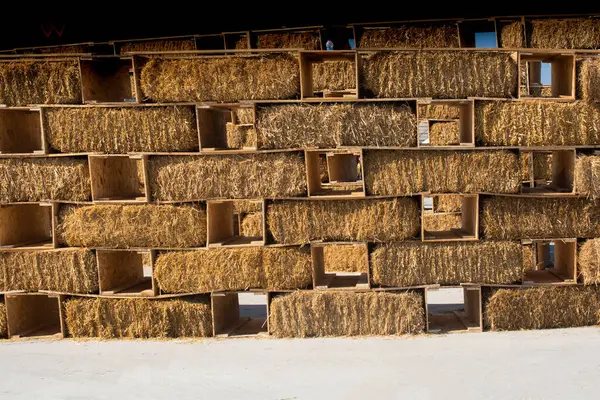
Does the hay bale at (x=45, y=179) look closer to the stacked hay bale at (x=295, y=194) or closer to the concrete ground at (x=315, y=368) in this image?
the stacked hay bale at (x=295, y=194)

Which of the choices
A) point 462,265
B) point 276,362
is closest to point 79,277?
point 276,362

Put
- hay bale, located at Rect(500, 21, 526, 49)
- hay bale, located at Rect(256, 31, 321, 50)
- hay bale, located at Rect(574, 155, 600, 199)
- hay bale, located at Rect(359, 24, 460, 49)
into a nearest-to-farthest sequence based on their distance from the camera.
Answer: hay bale, located at Rect(574, 155, 600, 199) < hay bale, located at Rect(500, 21, 526, 49) < hay bale, located at Rect(359, 24, 460, 49) < hay bale, located at Rect(256, 31, 321, 50)

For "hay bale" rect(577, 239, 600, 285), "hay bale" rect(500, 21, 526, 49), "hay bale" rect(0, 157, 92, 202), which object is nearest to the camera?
"hay bale" rect(577, 239, 600, 285)

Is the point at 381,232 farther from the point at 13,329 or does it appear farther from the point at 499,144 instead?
the point at 13,329

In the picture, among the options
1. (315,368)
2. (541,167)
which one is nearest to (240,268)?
(315,368)

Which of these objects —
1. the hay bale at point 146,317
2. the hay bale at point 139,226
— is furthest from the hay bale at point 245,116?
the hay bale at point 146,317

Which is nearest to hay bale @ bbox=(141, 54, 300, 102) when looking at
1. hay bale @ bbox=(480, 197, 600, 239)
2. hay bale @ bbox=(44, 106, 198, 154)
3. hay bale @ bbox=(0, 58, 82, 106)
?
hay bale @ bbox=(44, 106, 198, 154)

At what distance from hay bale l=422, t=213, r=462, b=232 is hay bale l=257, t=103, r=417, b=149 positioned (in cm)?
469

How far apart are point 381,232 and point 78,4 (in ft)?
24.5

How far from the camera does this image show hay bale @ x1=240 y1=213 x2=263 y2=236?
11.2 meters

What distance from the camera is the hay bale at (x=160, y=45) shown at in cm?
1034

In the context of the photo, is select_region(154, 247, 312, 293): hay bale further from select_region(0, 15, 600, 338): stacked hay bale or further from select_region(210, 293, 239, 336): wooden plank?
select_region(210, 293, 239, 336): wooden plank

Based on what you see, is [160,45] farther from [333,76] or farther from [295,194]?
[295,194]

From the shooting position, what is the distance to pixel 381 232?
7.13 metres
